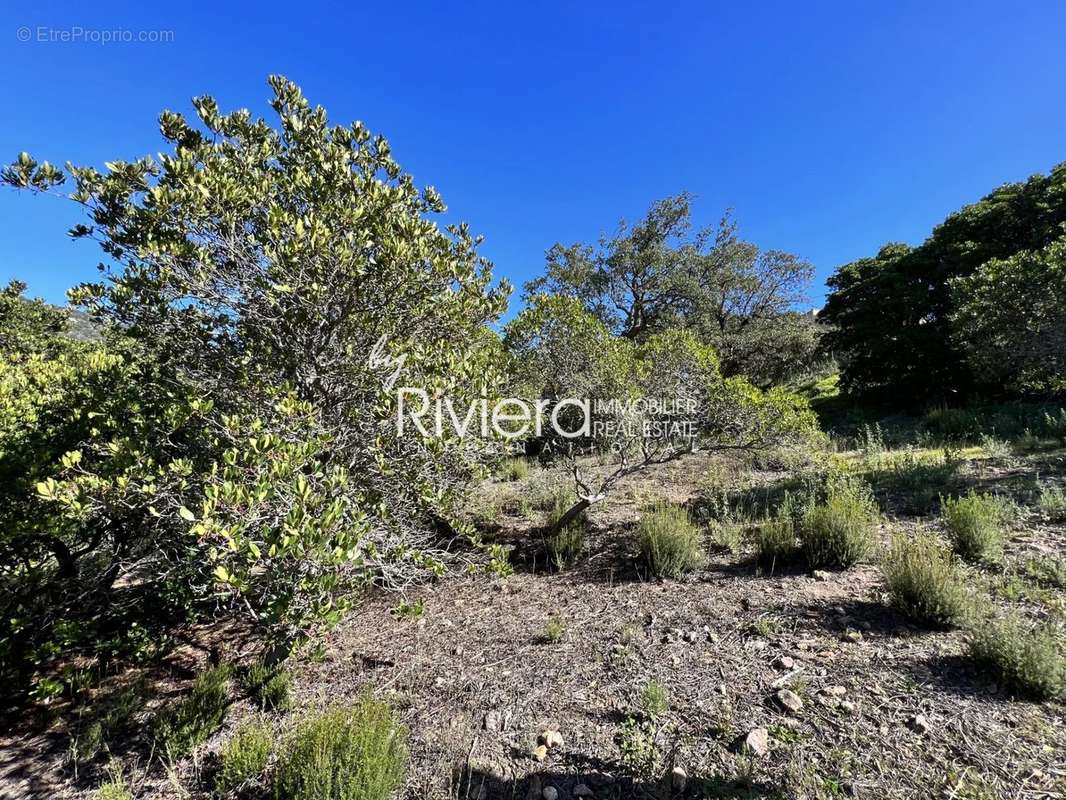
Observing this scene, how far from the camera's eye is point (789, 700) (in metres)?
2.44

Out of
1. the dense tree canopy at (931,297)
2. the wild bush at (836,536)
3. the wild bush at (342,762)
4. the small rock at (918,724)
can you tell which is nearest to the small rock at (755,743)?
the small rock at (918,724)

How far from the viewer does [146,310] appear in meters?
3.06

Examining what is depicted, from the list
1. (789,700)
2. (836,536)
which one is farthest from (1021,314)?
(789,700)

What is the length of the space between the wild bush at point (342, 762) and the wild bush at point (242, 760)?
0.43ft

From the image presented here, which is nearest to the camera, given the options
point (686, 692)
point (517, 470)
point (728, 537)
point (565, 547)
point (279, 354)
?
point (686, 692)

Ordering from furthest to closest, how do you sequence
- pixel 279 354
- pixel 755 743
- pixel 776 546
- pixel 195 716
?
1. pixel 776 546
2. pixel 279 354
3. pixel 195 716
4. pixel 755 743

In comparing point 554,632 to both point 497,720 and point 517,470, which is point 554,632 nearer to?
point 497,720

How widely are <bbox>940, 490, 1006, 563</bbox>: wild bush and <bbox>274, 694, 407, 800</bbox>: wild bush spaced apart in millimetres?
4844

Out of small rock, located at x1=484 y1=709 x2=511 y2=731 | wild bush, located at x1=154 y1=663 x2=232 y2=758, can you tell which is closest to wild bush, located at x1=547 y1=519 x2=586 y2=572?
small rock, located at x1=484 y1=709 x2=511 y2=731

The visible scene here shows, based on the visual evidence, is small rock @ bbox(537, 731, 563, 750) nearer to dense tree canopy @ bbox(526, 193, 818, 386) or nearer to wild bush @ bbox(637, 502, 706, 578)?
wild bush @ bbox(637, 502, 706, 578)

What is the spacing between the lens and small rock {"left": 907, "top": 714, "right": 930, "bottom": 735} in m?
2.16

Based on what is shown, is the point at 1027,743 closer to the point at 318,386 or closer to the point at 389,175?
the point at 318,386

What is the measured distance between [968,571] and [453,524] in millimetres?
4298

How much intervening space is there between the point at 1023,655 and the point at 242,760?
4.42 m
